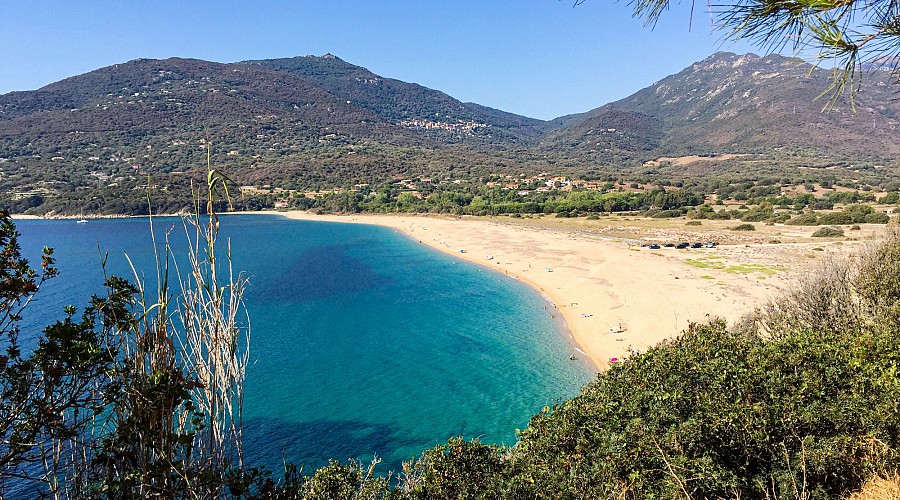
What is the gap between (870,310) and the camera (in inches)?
403

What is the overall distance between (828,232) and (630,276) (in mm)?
26779

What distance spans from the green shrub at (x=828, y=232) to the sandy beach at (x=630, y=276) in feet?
7.00

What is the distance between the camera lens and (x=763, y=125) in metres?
141

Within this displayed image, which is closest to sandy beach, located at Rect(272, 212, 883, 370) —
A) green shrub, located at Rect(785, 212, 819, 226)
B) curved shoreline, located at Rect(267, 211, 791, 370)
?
curved shoreline, located at Rect(267, 211, 791, 370)

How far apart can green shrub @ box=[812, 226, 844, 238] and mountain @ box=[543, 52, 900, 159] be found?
241 feet

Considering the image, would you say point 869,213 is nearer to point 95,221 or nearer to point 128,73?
point 95,221

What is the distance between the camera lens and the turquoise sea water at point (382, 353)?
590 inches

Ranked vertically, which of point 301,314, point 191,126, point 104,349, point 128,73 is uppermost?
point 128,73

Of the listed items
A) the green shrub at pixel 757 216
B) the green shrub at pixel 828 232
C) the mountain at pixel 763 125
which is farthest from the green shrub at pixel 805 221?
the mountain at pixel 763 125

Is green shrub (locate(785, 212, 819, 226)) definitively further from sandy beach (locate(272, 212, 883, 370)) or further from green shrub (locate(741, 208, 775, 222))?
sandy beach (locate(272, 212, 883, 370))

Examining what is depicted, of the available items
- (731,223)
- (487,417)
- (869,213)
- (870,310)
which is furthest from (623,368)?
(869,213)

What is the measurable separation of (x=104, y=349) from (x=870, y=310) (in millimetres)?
13619

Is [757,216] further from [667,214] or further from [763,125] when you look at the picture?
[763,125]

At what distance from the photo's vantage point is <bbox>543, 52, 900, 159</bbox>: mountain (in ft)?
416
